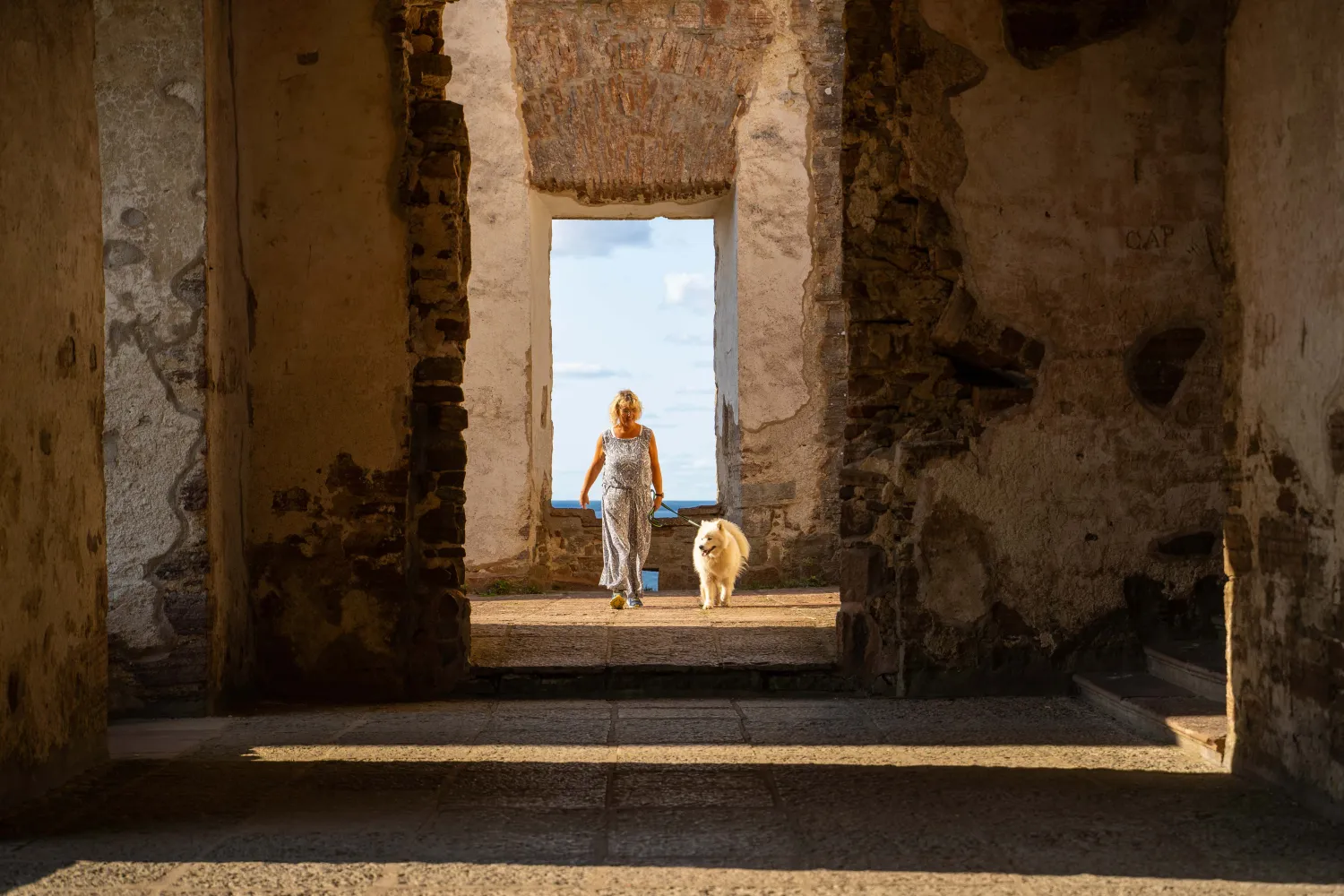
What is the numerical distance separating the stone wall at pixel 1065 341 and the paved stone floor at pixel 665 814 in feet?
2.41

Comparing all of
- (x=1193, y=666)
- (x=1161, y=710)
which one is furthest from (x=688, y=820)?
(x=1193, y=666)

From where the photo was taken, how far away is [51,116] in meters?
4.00

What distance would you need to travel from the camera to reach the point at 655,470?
9812mm

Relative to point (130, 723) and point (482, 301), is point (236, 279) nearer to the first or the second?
point (130, 723)

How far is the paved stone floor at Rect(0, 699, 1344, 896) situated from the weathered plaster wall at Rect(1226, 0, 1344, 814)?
263 millimetres

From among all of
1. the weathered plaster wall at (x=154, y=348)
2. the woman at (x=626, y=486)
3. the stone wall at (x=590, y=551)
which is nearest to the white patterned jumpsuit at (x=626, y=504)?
the woman at (x=626, y=486)

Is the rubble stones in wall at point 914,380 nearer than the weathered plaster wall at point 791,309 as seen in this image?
Yes

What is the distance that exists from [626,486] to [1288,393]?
617cm

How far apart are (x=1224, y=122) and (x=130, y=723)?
15.0 feet

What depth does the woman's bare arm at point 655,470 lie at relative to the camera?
9750 millimetres

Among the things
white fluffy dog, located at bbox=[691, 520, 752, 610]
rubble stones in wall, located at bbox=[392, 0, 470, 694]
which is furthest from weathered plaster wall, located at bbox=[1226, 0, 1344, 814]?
white fluffy dog, located at bbox=[691, 520, 752, 610]

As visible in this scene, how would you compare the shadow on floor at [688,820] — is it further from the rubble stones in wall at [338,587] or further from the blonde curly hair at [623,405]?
the blonde curly hair at [623,405]

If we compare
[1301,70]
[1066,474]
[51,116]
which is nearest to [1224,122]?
[1301,70]

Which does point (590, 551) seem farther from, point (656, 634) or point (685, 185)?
point (656, 634)
